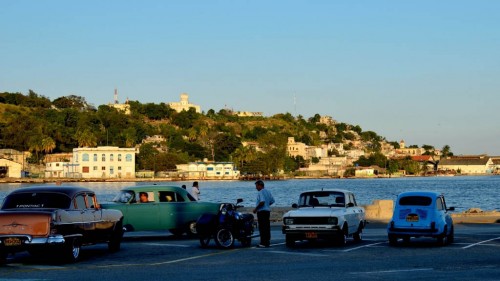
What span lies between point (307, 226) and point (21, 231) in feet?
27.6

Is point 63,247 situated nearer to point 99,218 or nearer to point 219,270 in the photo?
point 99,218

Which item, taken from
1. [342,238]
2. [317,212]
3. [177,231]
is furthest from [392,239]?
[177,231]

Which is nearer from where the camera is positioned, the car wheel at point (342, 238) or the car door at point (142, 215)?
the car wheel at point (342, 238)

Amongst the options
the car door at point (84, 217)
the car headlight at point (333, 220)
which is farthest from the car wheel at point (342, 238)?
the car door at point (84, 217)

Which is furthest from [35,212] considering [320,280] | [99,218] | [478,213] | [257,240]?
[478,213]

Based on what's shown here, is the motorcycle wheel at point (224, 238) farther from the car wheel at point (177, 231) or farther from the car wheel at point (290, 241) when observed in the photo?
the car wheel at point (177, 231)

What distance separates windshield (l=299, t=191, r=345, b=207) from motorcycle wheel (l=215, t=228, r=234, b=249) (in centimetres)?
263

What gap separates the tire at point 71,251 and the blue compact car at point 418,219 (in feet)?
30.6

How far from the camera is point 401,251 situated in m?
23.2

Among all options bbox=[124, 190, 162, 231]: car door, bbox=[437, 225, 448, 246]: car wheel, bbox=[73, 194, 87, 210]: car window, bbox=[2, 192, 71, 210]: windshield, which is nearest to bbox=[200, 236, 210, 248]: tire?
bbox=[124, 190, 162, 231]: car door

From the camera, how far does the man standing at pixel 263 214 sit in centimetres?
2458

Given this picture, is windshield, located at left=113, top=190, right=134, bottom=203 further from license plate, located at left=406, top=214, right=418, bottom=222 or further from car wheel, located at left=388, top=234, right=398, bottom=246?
license plate, located at left=406, top=214, right=418, bottom=222

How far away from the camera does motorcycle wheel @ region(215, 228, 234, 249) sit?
24.2m

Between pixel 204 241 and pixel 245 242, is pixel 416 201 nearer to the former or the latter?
pixel 245 242
